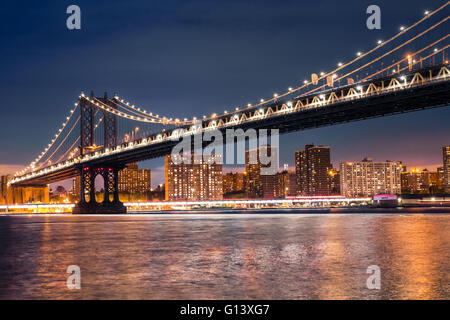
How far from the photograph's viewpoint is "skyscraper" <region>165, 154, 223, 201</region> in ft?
635

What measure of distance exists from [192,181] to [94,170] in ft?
365

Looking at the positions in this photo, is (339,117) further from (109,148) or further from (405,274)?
(405,274)

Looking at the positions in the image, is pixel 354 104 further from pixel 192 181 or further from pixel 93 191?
pixel 192 181

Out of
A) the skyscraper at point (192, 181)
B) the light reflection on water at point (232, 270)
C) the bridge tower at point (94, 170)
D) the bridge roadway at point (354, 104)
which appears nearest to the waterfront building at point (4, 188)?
the bridge tower at point (94, 170)

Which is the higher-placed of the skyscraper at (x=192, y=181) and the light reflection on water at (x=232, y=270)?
the skyscraper at (x=192, y=181)

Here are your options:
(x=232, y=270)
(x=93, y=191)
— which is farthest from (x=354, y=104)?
(x=93, y=191)

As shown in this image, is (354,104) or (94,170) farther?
(94,170)

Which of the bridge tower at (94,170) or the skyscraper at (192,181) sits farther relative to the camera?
the skyscraper at (192,181)

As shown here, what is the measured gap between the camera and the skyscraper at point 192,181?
19362 centimetres

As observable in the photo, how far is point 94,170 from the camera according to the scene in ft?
277

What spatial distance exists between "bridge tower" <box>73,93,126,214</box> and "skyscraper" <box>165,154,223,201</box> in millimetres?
102428

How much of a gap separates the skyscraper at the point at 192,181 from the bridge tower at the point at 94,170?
102428 mm

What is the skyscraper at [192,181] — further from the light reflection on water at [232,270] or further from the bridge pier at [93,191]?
the light reflection on water at [232,270]

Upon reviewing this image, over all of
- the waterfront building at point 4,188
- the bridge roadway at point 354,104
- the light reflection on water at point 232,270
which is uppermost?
the bridge roadway at point 354,104
